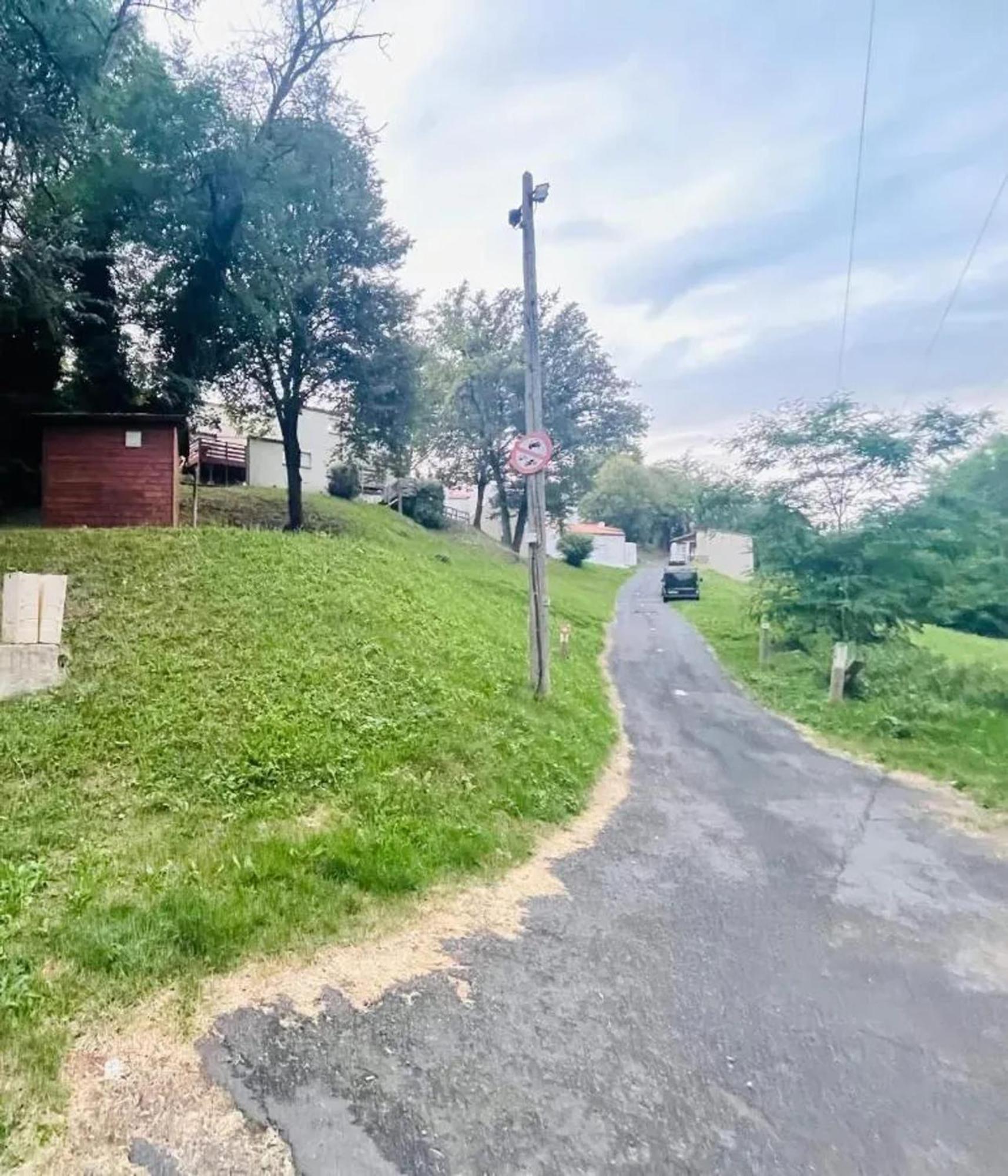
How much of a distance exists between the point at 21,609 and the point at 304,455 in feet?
61.0

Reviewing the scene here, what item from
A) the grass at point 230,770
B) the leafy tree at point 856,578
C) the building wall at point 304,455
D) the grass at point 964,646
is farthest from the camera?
Result: the building wall at point 304,455

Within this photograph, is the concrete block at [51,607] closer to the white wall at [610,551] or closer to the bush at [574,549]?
the bush at [574,549]

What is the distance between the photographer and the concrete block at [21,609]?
5.20 meters

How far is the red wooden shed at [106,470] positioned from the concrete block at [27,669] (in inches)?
261

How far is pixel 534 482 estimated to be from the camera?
6797 mm

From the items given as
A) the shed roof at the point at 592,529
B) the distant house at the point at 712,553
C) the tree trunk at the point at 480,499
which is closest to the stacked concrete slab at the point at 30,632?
the distant house at the point at 712,553

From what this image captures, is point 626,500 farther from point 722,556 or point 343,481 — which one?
point 343,481

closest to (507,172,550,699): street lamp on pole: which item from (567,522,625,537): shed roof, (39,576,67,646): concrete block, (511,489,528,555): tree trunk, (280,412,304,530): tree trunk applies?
(39,576,67,646): concrete block

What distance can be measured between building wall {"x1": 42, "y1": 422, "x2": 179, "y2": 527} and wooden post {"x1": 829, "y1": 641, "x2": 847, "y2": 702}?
10.9 metres

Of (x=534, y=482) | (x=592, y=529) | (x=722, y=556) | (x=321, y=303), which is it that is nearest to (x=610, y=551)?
(x=592, y=529)

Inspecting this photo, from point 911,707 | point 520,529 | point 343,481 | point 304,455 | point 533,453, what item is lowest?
point 911,707

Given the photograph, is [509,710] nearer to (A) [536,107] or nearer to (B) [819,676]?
(B) [819,676]

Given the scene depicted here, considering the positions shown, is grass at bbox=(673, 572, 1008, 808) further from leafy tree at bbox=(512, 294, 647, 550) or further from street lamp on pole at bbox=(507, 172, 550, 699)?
leafy tree at bbox=(512, 294, 647, 550)

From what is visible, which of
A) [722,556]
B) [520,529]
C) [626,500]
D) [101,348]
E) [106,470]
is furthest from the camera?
[626,500]
